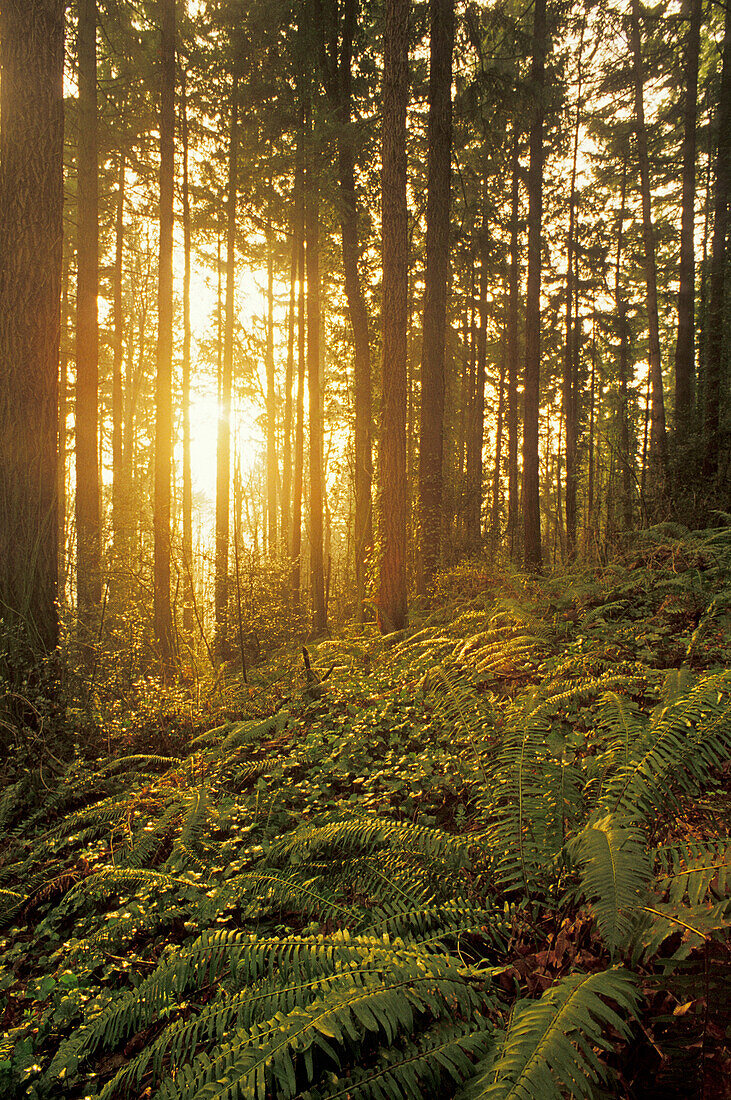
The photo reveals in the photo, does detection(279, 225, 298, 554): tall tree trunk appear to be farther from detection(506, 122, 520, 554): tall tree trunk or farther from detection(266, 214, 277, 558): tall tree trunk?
detection(506, 122, 520, 554): tall tree trunk

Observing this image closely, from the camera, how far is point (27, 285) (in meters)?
4.74

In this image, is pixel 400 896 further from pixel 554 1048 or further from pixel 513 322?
pixel 513 322

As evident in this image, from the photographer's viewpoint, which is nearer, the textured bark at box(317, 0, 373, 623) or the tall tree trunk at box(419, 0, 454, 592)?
the tall tree trunk at box(419, 0, 454, 592)

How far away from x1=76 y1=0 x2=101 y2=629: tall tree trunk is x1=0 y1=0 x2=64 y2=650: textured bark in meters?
3.75

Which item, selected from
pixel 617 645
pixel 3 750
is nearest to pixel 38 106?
pixel 3 750

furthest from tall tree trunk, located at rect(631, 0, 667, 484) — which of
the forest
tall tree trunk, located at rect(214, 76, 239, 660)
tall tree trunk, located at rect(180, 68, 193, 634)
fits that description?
tall tree trunk, located at rect(180, 68, 193, 634)

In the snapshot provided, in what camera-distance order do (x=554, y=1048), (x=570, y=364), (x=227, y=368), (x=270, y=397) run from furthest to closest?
1. (x=270, y=397)
2. (x=570, y=364)
3. (x=227, y=368)
4. (x=554, y=1048)

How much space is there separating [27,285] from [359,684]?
481 centimetres

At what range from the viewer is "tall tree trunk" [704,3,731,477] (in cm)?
1042

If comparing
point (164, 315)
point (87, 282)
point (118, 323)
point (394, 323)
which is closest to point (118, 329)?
point (118, 323)

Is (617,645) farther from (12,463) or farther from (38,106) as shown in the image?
(38,106)

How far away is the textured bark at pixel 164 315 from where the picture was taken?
945 cm

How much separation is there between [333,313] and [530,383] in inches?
249

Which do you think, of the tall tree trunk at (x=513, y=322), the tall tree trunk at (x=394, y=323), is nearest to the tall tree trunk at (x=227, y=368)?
the tall tree trunk at (x=394, y=323)
